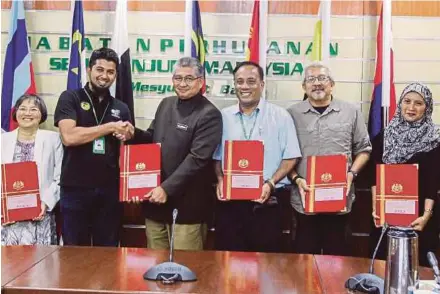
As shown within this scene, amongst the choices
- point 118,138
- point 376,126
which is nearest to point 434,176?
point 376,126

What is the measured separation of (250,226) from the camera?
10.2 feet

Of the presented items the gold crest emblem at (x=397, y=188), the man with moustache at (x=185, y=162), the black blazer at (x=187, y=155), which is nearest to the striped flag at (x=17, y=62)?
the man with moustache at (x=185, y=162)

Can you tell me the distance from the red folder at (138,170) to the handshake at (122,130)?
0.13 m

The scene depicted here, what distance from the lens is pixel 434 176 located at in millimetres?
3051

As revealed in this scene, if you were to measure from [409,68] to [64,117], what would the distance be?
8.65 ft

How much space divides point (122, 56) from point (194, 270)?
2.29 metres

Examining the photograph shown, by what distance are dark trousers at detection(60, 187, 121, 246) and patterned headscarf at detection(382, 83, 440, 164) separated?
1.71m

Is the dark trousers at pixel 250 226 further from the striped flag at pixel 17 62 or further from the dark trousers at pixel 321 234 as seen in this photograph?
the striped flag at pixel 17 62

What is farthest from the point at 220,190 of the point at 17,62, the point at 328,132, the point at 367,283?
the point at 17,62

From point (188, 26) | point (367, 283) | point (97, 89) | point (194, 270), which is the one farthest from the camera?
point (188, 26)

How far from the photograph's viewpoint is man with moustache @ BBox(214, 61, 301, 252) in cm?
309

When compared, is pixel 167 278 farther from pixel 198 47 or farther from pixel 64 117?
pixel 198 47

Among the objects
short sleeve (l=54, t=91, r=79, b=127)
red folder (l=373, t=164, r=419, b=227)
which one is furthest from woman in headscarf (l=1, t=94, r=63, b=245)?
red folder (l=373, t=164, r=419, b=227)

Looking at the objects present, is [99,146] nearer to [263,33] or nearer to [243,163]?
[243,163]
